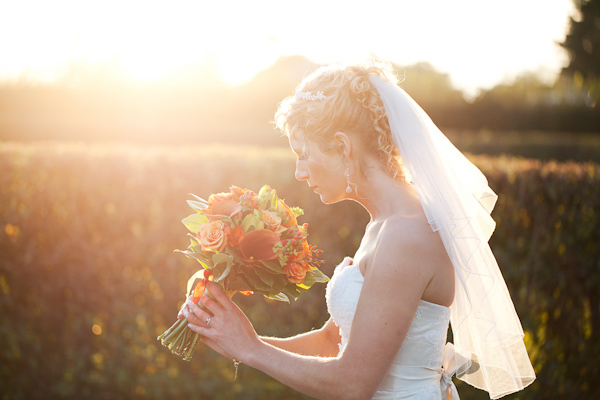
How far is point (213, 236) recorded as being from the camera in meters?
2.39

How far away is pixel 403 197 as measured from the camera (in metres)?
2.40

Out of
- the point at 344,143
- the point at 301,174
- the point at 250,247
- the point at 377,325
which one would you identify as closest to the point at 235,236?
the point at 250,247

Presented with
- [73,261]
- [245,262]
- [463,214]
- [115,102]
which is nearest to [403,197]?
[463,214]

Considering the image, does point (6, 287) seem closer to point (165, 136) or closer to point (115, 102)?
point (165, 136)

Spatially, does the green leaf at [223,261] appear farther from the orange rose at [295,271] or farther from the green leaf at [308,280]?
the green leaf at [308,280]

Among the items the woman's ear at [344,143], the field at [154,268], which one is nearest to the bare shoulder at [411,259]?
the woman's ear at [344,143]

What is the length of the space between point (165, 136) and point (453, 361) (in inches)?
462

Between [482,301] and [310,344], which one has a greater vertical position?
[482,301]

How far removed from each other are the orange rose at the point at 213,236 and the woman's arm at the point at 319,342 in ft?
2.69

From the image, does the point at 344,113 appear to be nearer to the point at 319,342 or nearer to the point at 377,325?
the point at 377,325

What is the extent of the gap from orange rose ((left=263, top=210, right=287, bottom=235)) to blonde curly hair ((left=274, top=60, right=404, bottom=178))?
0.40 meters

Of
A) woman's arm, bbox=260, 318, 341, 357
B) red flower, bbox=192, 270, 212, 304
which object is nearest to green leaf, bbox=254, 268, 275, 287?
red flower, bbox=192, 270, 212, 304

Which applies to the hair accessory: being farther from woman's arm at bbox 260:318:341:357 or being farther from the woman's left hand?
woman's arm at bbox 260:318:341:357

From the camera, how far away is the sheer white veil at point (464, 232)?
2.34 metres
